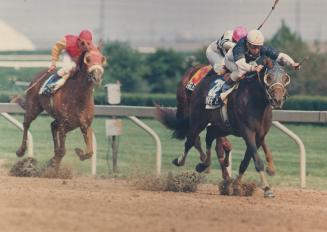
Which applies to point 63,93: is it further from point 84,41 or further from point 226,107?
point 226,107

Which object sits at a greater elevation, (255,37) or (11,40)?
(255,37)

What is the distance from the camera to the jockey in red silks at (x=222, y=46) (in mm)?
12000

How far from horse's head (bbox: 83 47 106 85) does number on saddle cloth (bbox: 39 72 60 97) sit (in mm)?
681

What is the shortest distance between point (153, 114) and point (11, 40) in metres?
5.03

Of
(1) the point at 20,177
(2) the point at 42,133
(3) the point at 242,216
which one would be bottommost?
(2) the point at 42,133


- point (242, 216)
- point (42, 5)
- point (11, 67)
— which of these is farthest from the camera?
point (42, 5)

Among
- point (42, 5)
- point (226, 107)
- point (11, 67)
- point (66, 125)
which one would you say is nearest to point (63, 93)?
point (66, 125)

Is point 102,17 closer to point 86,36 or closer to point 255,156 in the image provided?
point 86,36

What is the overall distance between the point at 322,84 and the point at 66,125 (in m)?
13.6

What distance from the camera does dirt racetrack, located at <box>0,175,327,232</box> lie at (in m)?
8.23

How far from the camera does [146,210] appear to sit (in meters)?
9.10

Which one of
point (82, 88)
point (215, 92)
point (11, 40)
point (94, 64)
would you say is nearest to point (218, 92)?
point (215, 92)

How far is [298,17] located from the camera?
23.5 m

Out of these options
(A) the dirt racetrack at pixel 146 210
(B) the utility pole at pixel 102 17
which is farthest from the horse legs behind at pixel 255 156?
(B) the utility pole at pixel 102 17
